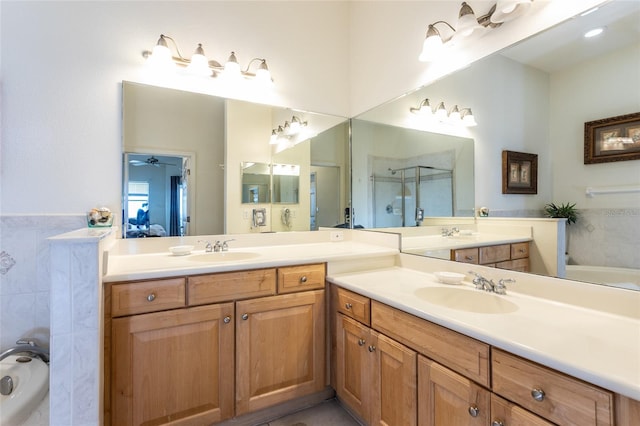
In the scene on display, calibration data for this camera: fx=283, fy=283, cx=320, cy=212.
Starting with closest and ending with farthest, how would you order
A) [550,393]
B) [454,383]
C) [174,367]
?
[550,393], [454,383], [174,367]

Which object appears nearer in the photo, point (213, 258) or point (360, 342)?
point (360, 342)

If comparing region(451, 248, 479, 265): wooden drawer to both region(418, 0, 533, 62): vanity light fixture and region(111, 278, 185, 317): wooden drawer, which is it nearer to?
region(418, 0, 533, 62): vanity light fixture

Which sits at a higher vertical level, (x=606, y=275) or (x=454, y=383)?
(x=606, y=275)

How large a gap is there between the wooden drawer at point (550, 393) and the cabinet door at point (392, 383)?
342 mm

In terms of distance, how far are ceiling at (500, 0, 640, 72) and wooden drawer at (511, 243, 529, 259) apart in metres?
0.74

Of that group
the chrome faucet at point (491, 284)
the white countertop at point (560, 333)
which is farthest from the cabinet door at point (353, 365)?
the chrome faucet at point (491, 284)

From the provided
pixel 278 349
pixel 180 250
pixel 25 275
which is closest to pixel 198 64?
pixel 180 250

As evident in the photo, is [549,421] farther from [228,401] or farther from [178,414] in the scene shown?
[178,414]

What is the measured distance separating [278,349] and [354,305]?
485 mm

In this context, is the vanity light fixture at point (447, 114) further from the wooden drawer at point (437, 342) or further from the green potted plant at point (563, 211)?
the wooden drawer at point (437, 342)

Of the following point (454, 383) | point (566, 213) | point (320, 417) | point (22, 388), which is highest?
point (566, 213)

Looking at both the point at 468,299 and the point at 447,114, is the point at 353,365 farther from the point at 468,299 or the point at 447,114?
the point at 447,114

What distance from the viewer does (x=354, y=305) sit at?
4.73 feet

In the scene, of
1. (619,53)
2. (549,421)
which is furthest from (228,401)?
(619,53)
